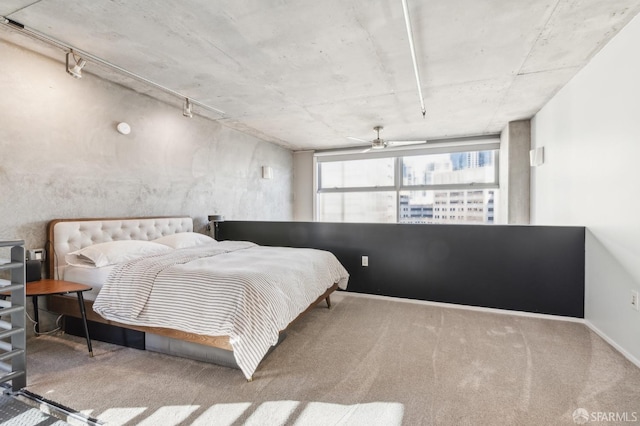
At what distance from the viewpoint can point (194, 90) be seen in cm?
361

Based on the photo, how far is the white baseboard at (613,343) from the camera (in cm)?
224

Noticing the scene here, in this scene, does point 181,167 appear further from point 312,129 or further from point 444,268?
point 444,268

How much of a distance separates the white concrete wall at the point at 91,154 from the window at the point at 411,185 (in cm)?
278

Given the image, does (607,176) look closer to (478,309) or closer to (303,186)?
(478,309)

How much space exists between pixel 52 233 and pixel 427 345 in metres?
3.64

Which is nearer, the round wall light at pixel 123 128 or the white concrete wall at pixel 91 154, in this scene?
the white concrete wall at pixel 91 154

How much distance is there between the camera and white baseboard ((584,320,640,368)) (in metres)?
2.24

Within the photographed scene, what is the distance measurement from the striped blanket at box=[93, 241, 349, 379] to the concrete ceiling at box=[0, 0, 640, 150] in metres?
1.93

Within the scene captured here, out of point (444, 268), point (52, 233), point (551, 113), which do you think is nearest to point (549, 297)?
point (444, 268)

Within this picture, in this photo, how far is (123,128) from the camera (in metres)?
3.44

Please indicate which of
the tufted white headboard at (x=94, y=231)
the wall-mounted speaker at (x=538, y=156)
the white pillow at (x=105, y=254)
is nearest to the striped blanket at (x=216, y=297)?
the white pillow at (x=105, y=254)

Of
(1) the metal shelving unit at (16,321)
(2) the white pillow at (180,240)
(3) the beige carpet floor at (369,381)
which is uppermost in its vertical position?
(2) the white pillow at (180,240)

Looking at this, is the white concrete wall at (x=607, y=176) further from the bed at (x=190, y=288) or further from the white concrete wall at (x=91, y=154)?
the white concrete wall at (x=91, y=154)

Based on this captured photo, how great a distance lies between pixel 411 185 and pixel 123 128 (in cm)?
520
